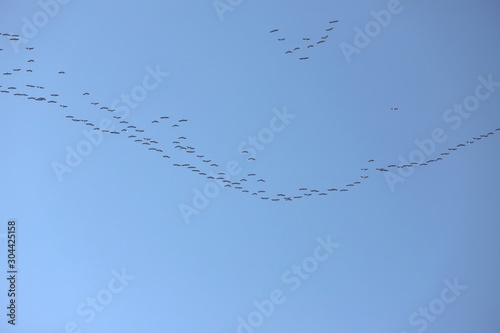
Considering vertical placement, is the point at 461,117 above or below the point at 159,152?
below

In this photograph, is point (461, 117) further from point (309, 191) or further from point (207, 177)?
point (207, 177)

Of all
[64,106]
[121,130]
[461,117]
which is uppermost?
[64,106]

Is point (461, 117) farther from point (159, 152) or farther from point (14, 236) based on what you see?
point (14, 236)

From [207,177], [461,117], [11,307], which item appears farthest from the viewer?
[461,117]

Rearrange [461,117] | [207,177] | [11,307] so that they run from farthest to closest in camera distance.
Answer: [461,117] < [207,177] < [11,307]

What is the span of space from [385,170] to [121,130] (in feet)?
12.0

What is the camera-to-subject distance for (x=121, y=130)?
779 centimetres

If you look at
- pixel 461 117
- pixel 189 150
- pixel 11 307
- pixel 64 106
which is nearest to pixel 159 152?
pixel 189 150

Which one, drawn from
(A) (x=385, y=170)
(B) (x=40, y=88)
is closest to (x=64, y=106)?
(B) (x=40, y=88)

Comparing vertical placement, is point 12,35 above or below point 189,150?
above

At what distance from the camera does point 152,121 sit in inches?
310

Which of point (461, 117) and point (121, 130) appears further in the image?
point (461, 117)

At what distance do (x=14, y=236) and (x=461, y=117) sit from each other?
6.26 m

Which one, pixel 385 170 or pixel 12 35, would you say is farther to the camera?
pixel 385 170
